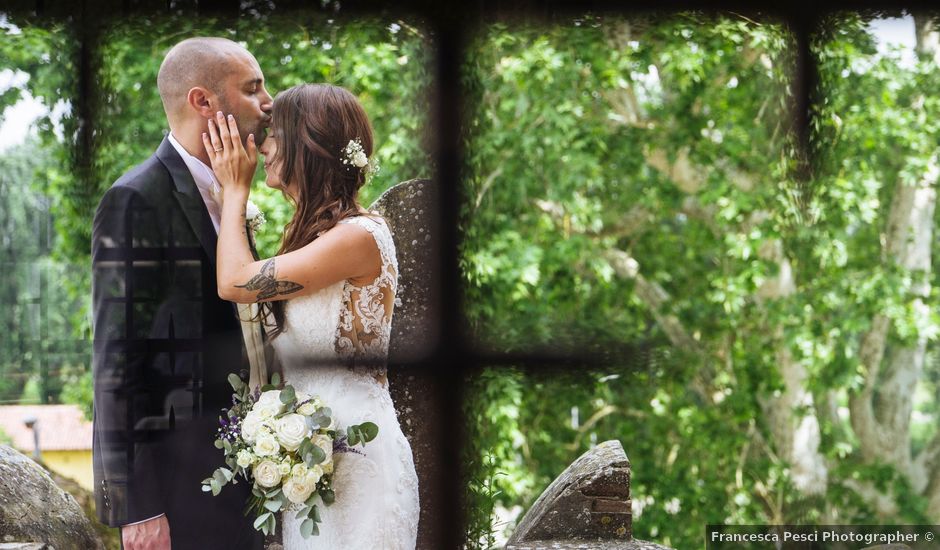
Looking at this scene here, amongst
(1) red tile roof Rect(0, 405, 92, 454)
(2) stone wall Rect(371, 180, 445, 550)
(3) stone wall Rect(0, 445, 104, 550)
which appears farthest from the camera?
(1) red tile roof Rect(0, 405, 92, 454)

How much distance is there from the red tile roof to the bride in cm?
70

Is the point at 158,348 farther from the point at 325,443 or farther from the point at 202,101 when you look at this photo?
the point at 202,101

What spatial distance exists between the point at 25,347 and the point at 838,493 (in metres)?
3.13

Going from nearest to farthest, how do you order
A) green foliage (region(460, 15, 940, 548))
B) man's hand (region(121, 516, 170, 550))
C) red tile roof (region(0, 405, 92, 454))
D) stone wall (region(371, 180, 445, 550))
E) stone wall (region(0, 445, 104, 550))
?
stone wall (region(0, 445, 104, 550))
man's hand (region(121, 516, 170, 550))
stone wall (region(371, 180, 445, 550))
red tile roof (region(0, 405, 92, 454))
green foliage (region(460, 15, 940, 548))

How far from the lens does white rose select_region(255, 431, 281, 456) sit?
1.85 meters

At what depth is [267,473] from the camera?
6.14ft

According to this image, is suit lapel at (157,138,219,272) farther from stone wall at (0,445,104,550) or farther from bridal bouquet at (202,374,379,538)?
stone wall at (0,445,104,550)

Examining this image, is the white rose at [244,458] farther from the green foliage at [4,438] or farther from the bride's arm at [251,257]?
the green foliage at [4,438]

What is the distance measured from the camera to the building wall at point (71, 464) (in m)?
2.34

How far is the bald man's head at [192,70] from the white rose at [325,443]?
0.76 m

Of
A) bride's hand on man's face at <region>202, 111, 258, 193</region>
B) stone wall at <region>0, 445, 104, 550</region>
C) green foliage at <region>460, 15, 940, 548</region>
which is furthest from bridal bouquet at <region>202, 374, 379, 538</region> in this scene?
green foliage at <region>460, 15, 940, 548</region>

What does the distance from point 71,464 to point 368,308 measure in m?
0.98

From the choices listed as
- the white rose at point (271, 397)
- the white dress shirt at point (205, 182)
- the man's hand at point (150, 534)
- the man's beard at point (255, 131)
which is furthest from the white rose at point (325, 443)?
the man's beard at point (255, 131)

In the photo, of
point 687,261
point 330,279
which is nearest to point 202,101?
point 330,279
